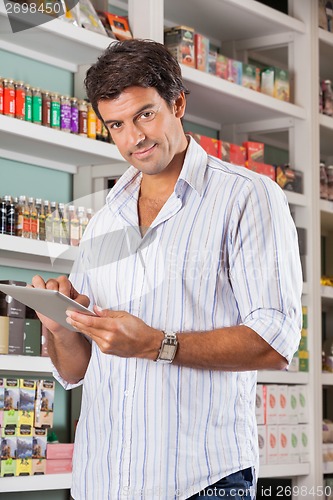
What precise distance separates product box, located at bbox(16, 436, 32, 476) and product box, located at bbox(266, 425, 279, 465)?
3.89ft

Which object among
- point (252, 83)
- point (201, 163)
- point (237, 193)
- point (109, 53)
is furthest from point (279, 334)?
point (252, 83)

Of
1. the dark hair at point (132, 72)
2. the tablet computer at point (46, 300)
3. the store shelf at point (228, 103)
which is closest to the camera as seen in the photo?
the tablet computer at point (46, 300)

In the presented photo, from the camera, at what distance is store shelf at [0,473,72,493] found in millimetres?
2701

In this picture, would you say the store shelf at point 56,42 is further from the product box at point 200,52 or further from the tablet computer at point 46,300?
the tablet computer at point 46,300

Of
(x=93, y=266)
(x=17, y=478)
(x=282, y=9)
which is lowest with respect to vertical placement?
(x=17, y=478)

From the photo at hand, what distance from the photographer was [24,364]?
9.18ft

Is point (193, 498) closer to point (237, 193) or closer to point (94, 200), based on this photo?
point (237, 193)

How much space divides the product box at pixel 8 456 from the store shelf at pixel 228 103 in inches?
59.6

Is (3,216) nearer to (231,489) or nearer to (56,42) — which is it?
(56,42)

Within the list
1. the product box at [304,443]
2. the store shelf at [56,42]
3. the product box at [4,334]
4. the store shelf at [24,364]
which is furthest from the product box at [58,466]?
the store shelf at [56,42]

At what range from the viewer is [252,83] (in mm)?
3857

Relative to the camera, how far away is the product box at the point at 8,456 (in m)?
2.71

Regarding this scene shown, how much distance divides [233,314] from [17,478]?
147cm

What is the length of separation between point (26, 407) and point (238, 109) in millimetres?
1751
